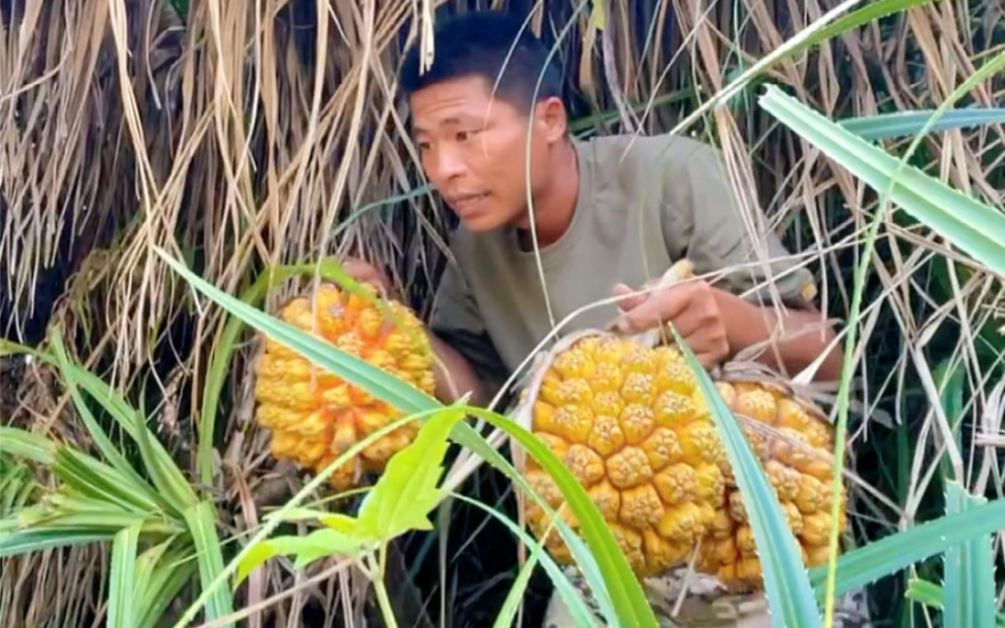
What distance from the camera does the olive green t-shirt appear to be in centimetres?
126

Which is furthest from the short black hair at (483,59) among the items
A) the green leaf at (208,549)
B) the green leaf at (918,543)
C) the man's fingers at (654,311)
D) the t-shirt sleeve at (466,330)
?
the green leaf at (918,543)

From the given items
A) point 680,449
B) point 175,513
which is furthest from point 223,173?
point 680,449

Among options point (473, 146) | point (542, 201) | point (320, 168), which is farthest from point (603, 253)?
point (320, 168)

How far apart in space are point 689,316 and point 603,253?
14.1 inches

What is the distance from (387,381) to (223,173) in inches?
31.0

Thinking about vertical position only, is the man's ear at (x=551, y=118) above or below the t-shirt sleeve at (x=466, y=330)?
above

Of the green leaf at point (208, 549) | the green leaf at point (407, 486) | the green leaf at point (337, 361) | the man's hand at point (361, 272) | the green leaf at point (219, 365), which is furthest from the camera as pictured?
the man's hand at point (361, 272)

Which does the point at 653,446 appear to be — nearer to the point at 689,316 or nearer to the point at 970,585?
the point at 689,316

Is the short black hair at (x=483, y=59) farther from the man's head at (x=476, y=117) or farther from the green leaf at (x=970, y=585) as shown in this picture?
the green leaf at (x=970, y=585)

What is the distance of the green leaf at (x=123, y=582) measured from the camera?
3.03 ft

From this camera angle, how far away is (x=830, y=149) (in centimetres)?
52

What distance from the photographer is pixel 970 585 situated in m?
0.59

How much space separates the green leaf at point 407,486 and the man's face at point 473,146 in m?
0.80

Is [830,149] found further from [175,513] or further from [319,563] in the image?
[319,563]
